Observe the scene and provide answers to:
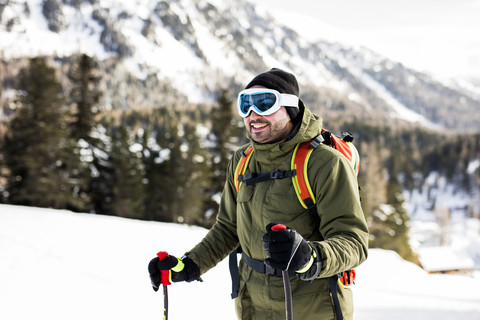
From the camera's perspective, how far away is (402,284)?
8.14 m

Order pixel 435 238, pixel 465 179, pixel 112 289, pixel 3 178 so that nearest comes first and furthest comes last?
pixel 112 289
pixel 3 178
pixel 435 238
pixel 465 179

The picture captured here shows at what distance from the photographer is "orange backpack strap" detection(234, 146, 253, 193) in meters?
2.48

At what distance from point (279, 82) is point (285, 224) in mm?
864

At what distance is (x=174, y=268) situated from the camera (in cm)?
237

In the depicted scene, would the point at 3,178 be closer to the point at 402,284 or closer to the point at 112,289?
the point at 112,289

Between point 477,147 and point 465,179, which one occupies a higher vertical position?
point 477,147

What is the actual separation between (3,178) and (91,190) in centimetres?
578

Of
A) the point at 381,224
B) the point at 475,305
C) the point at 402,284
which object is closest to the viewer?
the point at 475,305

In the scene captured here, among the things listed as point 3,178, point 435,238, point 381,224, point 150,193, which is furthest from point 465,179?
point 3,178

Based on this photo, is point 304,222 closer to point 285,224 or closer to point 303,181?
point 285,224

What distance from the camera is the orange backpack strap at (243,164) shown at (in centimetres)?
248

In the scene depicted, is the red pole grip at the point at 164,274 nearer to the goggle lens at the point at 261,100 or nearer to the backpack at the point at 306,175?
the backpack at the point at 306,175

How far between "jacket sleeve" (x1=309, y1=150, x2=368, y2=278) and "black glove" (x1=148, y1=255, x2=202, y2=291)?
3.02 ft

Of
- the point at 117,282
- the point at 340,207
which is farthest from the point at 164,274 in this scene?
the point at 117,282
